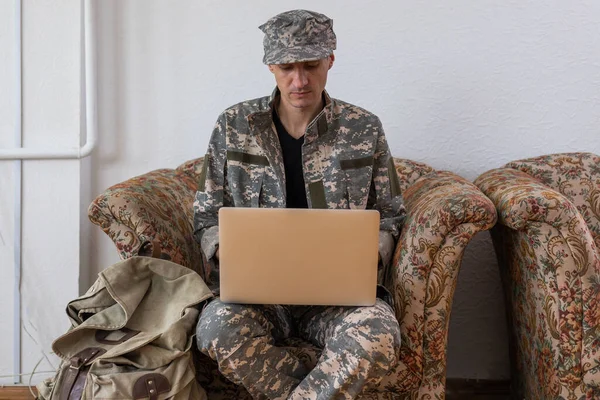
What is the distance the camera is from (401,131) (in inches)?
98.3

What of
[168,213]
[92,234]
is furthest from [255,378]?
[92,234]

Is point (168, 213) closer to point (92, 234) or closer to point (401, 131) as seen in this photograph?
point (92, 234)

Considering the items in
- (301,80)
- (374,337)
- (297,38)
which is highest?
(297,38)

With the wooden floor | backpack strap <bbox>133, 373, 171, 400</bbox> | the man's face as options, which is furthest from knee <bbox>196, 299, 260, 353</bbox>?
the wooden floor

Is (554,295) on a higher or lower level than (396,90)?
lower

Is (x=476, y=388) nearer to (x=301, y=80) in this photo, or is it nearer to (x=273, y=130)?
(x=273, y=130)

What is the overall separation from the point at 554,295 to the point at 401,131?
92cm

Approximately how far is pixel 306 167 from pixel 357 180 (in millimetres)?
151

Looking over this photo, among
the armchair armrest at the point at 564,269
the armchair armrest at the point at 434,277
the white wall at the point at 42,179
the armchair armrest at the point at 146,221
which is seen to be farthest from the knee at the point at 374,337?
the white wall at the point at 42,179

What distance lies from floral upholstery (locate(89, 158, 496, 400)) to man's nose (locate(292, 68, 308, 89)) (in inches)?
18.6

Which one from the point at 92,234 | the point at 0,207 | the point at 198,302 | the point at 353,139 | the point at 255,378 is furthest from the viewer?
the point at 92,234

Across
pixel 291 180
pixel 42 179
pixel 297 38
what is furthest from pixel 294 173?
pixel 42 179

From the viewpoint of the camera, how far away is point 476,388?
2.52 metres

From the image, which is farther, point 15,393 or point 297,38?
point 15,393
